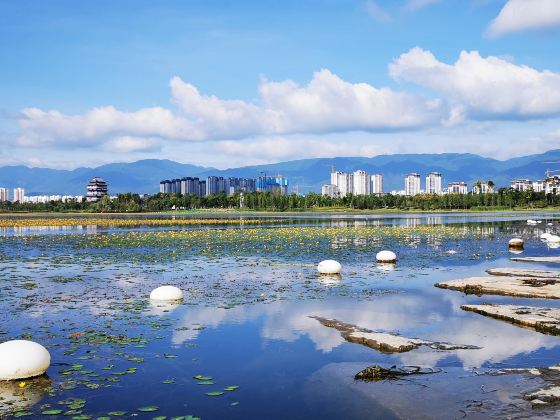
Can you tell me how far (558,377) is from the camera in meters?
10.4

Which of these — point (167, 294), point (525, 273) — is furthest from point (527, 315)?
point (167, 294)

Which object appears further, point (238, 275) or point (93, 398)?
point (238, 275)

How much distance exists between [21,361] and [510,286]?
653 inches

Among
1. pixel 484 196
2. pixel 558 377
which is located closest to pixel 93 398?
pixel 558 377

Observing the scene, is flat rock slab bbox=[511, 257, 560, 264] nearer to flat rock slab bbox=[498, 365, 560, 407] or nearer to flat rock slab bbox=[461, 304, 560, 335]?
flat rock slab bbox=[461, 304, 560, 335]

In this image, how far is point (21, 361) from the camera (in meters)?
10.5

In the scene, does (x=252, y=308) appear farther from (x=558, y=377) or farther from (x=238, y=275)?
(x=558, y=377)

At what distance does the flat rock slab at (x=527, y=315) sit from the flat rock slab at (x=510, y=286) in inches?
105

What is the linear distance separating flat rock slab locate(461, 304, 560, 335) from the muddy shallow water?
0.38 m

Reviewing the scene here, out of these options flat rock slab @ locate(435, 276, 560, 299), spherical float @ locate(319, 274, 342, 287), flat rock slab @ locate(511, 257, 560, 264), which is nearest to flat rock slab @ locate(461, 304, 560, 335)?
flat rock slab @ locate(435, 276, 560, 299)

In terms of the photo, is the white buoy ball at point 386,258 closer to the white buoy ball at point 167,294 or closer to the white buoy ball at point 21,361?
the white buoy ball at point 167,294

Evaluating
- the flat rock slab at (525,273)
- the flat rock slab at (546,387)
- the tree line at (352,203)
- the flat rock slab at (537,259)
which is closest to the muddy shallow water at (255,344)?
the flat rock slab at (546,387)

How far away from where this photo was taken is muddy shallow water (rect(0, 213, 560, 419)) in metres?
9.39

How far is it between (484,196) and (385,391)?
175 meters
